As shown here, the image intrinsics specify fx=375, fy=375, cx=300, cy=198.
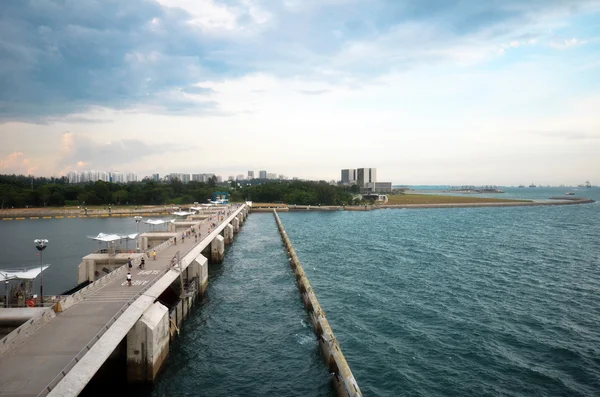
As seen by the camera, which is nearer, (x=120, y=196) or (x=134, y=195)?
(x=120, y=196)

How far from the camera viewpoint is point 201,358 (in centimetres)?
2033

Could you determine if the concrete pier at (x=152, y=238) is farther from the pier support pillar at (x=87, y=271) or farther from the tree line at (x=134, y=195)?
the tree line at (x=134, y=195)

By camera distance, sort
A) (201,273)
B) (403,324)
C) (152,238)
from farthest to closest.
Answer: (152,238) → (201,273) → (403,324)

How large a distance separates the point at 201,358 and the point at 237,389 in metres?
3.92

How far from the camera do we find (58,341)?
15047mm

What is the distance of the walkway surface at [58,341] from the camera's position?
12367 mm

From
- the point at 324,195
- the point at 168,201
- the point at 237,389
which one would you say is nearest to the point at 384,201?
the point at 324,195

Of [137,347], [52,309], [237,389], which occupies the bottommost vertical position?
[237,389]

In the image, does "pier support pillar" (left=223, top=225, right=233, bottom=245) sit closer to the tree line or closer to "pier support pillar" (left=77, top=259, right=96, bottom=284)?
"pier support pillar" (left=77, top=259, right=96, bottom=284)

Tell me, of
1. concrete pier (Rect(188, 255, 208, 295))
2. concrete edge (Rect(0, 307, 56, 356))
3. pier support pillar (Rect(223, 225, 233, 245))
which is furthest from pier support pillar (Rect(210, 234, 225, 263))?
concrete edge (Rect(0, 307, 56, 356))

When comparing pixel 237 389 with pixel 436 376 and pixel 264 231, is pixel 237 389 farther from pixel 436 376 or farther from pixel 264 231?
pixel 264 231

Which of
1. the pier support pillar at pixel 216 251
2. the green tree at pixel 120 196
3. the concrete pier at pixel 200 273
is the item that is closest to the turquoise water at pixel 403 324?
the concrete pier at pixel 200 273

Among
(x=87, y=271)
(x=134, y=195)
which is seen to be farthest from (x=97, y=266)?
(x=134, y=195)

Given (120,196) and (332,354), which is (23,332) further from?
(120,196)
